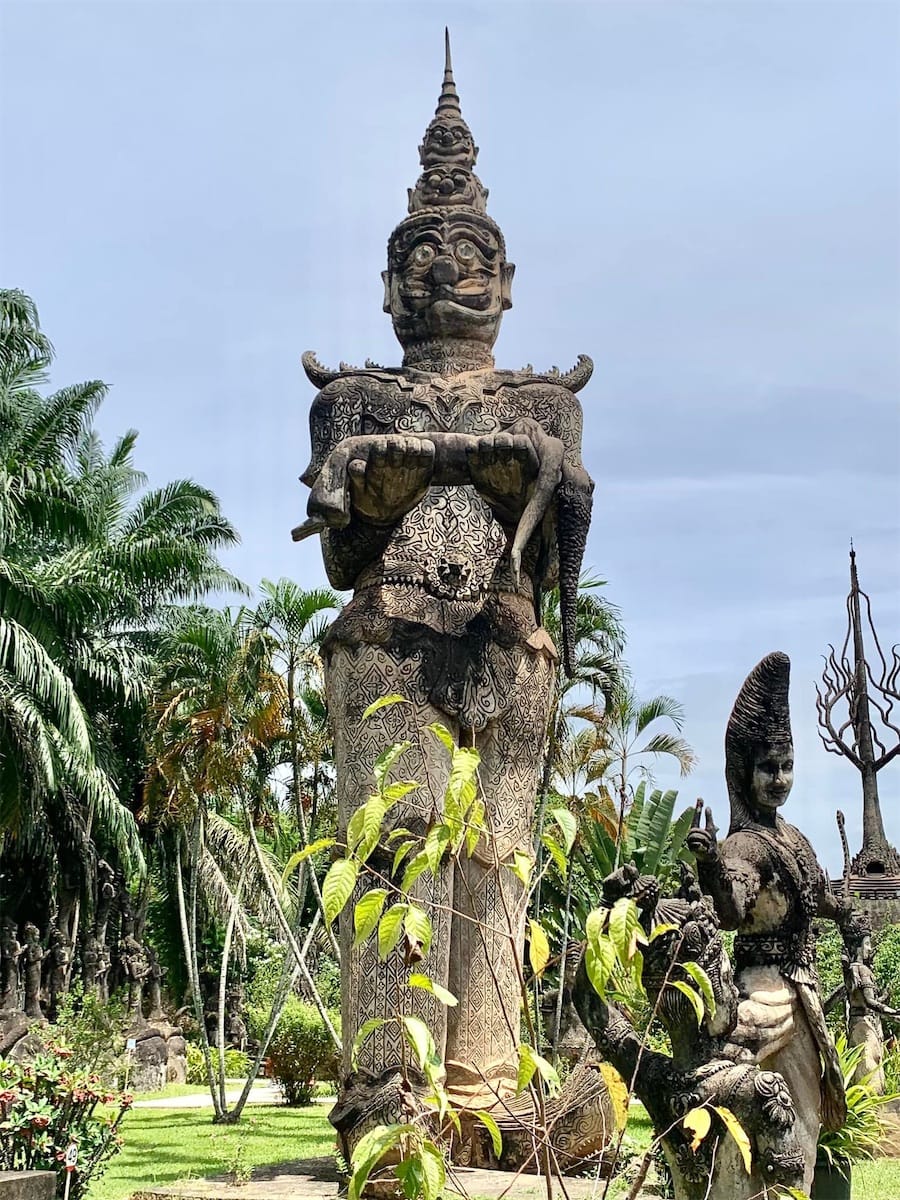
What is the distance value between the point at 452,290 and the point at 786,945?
3756mm

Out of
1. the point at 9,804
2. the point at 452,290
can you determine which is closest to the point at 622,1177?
the point at 452,290

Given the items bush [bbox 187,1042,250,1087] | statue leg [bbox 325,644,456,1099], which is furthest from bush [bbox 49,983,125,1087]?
statue leg [bbox 325,644,456,1099]

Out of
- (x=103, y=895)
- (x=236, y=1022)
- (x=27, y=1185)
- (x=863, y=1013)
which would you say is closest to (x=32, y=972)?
(x=103, y=895)

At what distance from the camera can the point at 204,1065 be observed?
65.8ft

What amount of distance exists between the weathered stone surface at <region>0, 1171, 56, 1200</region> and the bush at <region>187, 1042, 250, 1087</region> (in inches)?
Answer: 493

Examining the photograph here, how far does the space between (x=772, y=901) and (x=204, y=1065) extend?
17111mm

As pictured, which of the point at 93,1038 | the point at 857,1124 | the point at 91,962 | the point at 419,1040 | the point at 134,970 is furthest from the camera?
the point at 134,970

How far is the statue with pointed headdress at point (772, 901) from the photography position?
15.0 feet

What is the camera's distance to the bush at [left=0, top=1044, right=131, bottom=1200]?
6.12 m

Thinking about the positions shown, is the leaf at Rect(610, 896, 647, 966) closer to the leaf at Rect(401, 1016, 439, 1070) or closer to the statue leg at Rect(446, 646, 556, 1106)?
the leaf at Rect(401, 1016, 439, 1070)

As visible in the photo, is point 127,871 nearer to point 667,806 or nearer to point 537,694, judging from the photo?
point 667,806

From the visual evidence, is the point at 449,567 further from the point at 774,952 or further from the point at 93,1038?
the point at 93,1038

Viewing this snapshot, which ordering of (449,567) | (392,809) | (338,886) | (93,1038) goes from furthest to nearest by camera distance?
(93,1038), (449,567), (392,809), (338,886)

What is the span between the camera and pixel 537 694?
6711 millimetres
